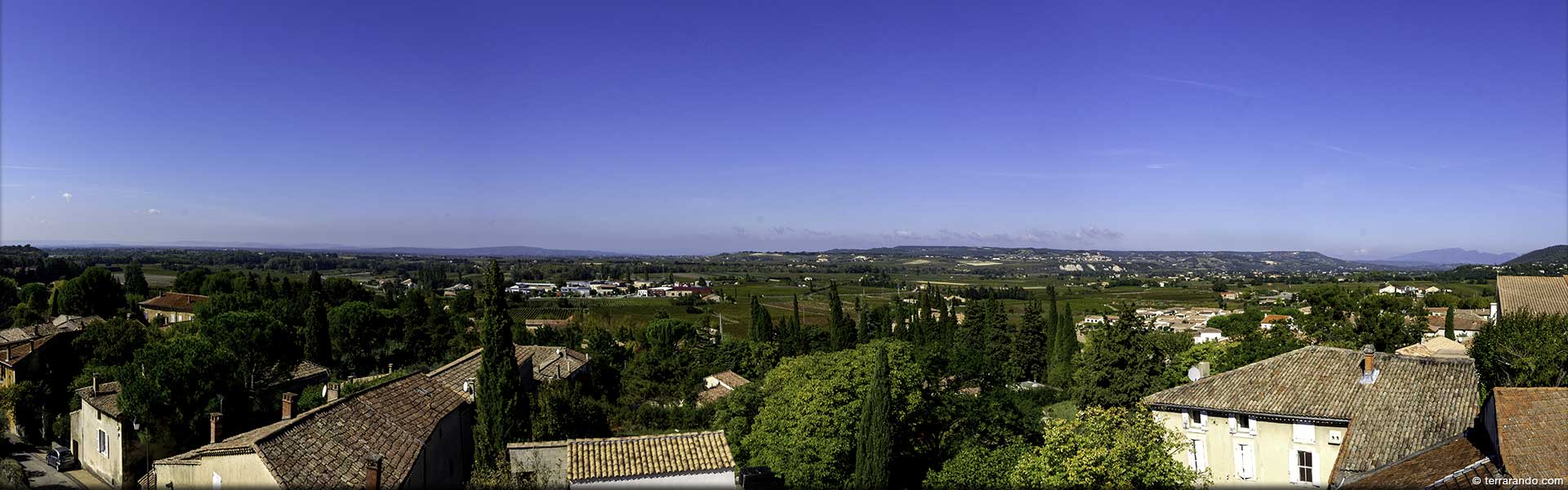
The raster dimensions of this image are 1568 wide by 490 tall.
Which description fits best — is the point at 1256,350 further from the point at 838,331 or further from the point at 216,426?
the point at 216,426

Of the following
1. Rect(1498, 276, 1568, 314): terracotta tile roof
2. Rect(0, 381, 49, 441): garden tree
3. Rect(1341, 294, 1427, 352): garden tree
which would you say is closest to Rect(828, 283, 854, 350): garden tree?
Rect(1341, 294, 1427, 352): garden tree

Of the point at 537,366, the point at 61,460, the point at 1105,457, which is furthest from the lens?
the point at 537,366

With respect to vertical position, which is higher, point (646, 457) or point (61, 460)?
point (646, 457)

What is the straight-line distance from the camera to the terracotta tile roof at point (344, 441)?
15.0 metres

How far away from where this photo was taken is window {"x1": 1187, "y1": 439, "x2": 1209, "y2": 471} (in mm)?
21641

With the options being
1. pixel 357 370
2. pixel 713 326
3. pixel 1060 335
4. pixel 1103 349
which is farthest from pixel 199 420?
pixel 713 326

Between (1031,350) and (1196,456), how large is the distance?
135 feet

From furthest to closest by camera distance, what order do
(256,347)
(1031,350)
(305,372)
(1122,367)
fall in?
1. (1031,350)
2. (256,347)
3. (305,372)
4. (1122,367)

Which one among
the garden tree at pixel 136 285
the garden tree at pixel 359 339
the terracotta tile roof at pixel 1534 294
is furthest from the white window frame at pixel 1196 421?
the garden tree at pixel 136 285

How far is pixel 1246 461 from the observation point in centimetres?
2070

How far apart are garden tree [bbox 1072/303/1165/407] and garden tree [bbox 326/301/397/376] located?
3971 cm

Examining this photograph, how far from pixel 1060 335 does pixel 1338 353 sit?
3844cm

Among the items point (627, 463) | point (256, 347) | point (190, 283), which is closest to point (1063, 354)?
point (627, 463)

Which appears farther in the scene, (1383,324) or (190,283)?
(190,283)
